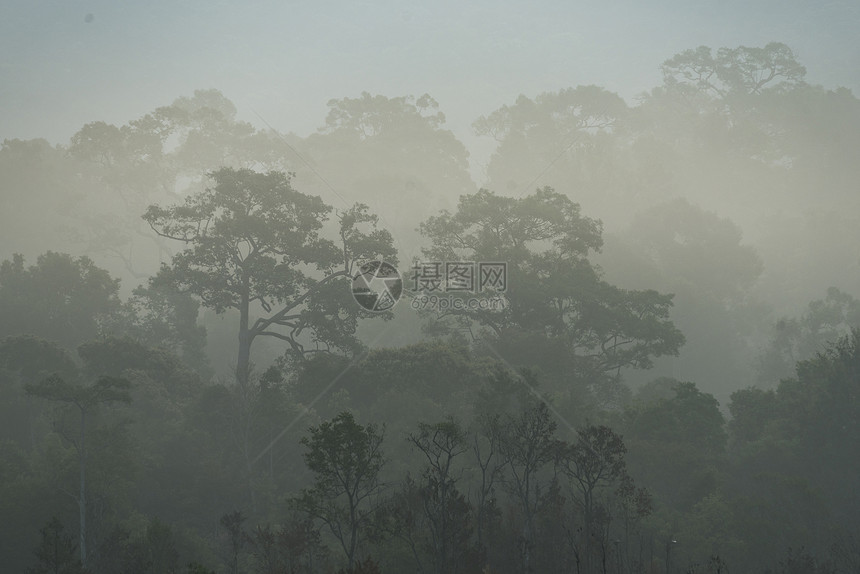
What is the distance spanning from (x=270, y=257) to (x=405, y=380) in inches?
476

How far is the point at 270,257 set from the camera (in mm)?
44094

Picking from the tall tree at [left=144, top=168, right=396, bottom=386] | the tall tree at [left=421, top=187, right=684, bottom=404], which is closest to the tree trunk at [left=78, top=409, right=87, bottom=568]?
the tall tree at [left=144, top=168, right=396, bottom=386]

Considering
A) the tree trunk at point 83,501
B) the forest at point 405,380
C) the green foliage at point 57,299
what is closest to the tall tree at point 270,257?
the forest at point 405,380

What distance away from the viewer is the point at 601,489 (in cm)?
3388

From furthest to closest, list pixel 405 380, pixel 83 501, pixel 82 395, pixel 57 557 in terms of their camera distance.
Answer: pixel 405 380 < pixel 82 395 < pixel 83 501 < pixel 57 557

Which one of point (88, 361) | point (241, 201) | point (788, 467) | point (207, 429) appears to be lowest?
point (788, 467)

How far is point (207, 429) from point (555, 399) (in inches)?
726

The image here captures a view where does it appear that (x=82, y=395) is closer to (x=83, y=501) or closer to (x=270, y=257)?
(x=83, y=501)

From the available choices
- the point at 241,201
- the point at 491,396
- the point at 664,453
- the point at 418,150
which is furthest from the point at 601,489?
the point at 418,150

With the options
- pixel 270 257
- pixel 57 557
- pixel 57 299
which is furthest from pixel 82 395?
pixel 57 299

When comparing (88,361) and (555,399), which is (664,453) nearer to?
(555,399)

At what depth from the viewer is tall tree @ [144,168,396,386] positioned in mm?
43531

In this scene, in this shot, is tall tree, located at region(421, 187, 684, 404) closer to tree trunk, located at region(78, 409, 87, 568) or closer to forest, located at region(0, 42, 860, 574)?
forest, located at region(0, 42, 860, 574)

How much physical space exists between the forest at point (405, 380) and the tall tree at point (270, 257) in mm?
194
